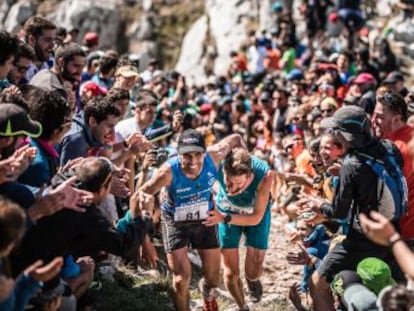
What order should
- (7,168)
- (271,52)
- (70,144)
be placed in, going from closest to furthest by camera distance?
(7,168), (70,144), (271,52)

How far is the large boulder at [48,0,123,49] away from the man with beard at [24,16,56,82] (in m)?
18.5

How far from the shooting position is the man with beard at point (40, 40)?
31.2 ft

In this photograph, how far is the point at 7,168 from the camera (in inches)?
212

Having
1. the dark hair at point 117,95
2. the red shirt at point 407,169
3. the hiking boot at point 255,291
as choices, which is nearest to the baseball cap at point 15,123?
the dark hair at point 117,95

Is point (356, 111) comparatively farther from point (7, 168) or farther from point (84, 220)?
point (7, 168)

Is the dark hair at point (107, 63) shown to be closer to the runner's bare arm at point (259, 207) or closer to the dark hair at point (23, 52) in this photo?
the dark hair at point (23, 52)

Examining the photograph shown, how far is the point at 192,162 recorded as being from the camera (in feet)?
24.3

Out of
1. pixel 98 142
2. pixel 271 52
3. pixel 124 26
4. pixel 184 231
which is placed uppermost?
pixel 124 26

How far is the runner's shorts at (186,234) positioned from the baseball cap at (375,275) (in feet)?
7.31

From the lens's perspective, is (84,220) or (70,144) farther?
(70,144)

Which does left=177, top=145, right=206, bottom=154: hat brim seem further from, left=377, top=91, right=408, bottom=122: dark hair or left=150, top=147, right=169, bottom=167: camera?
left=377, top=91, right=408, bottom=122: dark hair

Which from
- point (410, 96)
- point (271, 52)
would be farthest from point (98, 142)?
point (271, 52)

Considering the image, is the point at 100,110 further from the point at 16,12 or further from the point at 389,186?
the point at 16,12

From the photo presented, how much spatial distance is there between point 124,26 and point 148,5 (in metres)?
1.46
